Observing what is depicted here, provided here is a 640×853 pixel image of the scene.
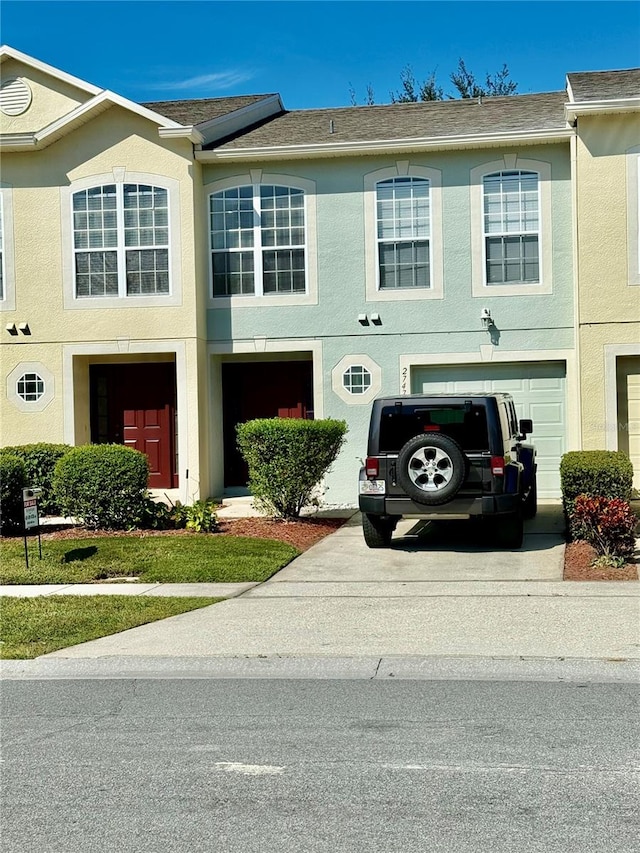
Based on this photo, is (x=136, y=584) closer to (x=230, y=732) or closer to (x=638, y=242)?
(x=230, y=732)

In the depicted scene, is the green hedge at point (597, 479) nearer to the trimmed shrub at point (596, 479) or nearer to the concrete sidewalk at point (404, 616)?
the trimmed shrub at point (596, 479)

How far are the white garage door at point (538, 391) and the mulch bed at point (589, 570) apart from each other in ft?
17.5

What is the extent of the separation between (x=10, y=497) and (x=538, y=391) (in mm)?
8863

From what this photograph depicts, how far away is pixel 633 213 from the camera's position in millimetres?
15773

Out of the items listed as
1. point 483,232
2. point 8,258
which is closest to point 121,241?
point 8,258

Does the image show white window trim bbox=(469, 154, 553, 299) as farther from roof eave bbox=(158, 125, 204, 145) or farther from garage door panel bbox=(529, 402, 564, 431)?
roof eave bbox=(158, 125, 204, 145)

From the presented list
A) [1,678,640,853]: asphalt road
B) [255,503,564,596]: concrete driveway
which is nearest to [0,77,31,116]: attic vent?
[255,503,564,596]: concrete driveway

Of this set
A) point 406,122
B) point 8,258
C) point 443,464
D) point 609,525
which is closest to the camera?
point 609,525

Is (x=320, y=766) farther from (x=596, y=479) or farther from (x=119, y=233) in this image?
(x=119, y=233)

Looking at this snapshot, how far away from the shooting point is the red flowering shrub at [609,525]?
11.3 metres

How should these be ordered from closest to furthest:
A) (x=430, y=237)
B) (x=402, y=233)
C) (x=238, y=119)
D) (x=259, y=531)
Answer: (x=259, y=531) → (x=430, y=237) → (x=402, y=233) → (x=238, y=119)

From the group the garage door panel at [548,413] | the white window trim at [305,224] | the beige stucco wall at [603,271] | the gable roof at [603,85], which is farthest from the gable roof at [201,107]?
the garage door panel at [548,413]

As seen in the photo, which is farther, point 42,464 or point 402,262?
point 402,262

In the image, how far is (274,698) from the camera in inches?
272
